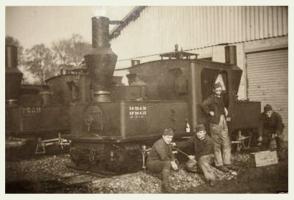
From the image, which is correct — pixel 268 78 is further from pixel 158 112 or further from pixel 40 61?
pixel 40 61

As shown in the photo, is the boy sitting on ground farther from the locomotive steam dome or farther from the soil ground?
the locomotive steam dome

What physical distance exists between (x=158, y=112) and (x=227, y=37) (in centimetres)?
502

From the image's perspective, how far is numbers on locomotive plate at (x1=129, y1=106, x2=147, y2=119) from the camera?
7031 mm

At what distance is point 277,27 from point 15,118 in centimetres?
735

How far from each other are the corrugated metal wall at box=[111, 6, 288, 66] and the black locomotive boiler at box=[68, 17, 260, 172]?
1833 millimetres

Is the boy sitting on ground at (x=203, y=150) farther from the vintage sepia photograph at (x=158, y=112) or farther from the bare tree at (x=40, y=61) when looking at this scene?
the bare tree at (x=40, y=61)

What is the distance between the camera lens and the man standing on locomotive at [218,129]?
7.52 m

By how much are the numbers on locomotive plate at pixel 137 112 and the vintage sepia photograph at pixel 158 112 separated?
27 millimetres

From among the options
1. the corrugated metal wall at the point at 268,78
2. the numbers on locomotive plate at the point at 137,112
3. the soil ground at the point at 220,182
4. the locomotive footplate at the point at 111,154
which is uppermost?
the corrugated metal wall at the point at 268,78

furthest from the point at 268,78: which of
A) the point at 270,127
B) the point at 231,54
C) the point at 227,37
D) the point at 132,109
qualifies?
the point at 132,109

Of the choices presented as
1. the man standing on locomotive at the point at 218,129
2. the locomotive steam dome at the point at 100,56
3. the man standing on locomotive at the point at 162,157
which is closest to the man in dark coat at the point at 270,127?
the man standing on locomotive at the point at 218,129

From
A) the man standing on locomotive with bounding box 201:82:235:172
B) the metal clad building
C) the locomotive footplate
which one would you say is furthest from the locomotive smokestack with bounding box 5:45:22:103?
the man standing on locomotive with bounding box 201:82:235:172
